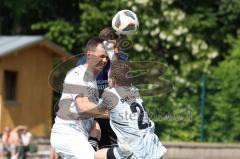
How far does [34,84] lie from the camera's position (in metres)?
30.4


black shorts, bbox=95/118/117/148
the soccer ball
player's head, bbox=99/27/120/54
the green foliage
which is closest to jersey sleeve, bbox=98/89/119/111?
player's head, bbox=99/27/120/54

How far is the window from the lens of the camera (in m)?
29.0

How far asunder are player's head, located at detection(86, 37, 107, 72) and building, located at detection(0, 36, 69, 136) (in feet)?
61.3

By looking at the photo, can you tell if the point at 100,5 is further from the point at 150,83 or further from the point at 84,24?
the point at 150,83

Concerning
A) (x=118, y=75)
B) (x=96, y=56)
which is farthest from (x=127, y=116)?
(x=96, y=56)

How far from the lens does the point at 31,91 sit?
30.2 meters

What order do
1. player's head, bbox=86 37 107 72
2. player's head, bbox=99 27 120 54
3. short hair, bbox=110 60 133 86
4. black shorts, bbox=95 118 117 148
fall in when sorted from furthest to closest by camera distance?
black shorts, bbox=95 118 117 148, player's head, bbox=99 27 120 54, player's head, bbox=86 37 107 72, short hair, bbox=110 60 133 86

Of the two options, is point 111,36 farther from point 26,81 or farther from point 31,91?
point 31,91

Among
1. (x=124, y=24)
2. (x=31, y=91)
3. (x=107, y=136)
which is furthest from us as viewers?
(x=31, y=91)

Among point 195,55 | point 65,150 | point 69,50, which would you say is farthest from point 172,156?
point 69,50

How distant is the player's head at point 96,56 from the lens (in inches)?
347

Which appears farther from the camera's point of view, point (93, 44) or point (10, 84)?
point (10, 84)

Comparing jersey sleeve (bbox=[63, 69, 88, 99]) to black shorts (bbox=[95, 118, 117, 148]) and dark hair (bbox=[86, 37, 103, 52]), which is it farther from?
black shorts (bbox=[95, 118, 117, 148])

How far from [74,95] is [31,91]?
21.6 m
